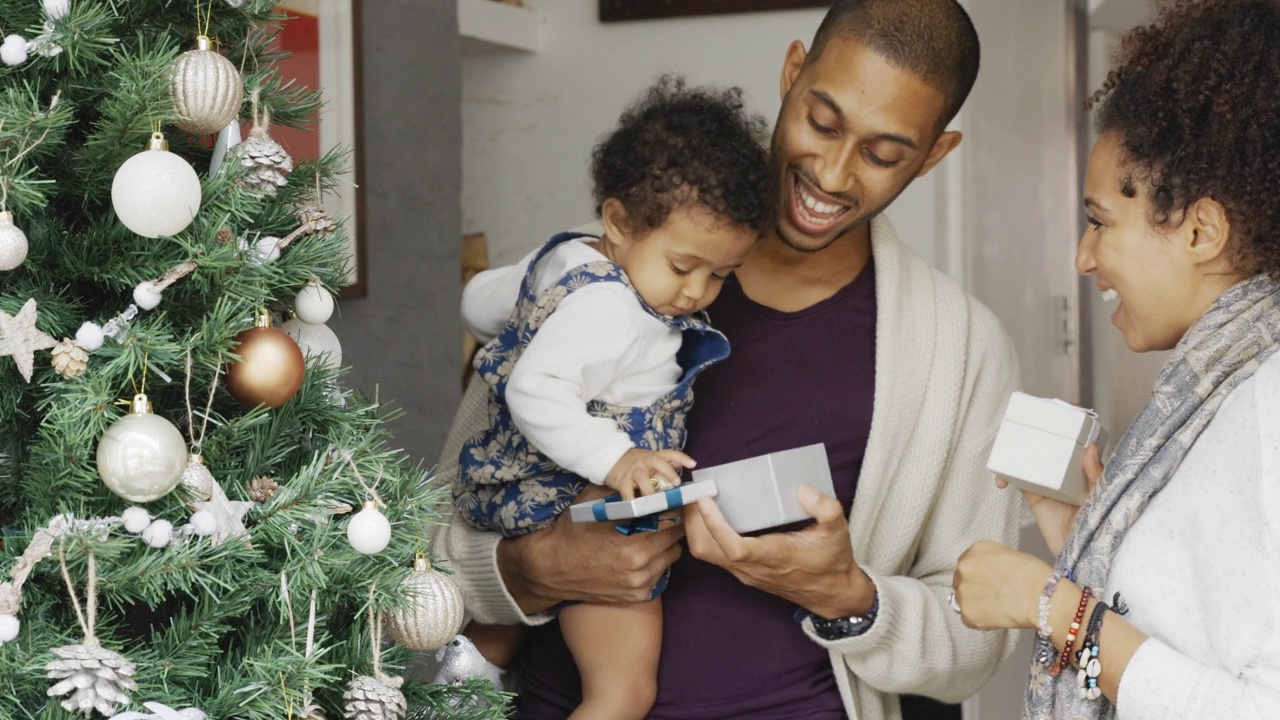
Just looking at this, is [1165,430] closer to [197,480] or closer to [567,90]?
[197,480]

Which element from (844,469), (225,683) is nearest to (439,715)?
(225,683)

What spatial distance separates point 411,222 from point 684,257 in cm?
159

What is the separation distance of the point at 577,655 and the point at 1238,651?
32.0 inches

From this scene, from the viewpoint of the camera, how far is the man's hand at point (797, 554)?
1.47m

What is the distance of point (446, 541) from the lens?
1775 millimetres

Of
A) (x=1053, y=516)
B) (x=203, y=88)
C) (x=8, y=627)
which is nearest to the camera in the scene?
(x=8, y=627)

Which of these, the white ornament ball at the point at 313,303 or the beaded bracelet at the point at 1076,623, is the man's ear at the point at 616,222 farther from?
the beaded bracelet at the point at 1076,623

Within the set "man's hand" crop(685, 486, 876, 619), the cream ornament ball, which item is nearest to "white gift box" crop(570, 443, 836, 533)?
"man's hand" crop(685, 486, 876, 619)

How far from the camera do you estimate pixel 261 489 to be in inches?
42.2

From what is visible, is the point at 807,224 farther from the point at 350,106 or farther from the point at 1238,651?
the point at 350,106

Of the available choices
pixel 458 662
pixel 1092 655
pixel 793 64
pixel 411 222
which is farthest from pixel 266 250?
pixel 411 222

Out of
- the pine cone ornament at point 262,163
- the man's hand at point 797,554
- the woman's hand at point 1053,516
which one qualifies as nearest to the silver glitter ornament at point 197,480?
the pine cone ornament at point 262,163

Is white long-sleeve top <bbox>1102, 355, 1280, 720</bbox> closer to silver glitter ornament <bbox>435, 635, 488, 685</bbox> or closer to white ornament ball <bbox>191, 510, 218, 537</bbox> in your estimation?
silver glitter ornament <bbox>435, 635, 488, 685</bbox>

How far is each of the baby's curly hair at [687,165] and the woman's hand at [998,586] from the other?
547 mm
